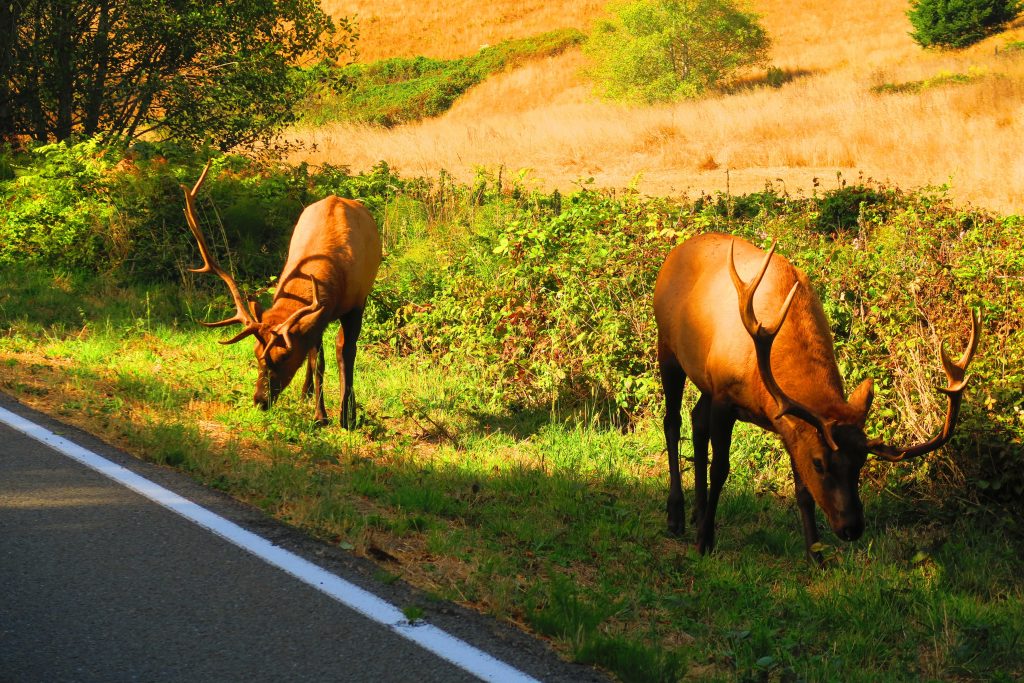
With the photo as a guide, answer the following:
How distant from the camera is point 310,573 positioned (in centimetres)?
519

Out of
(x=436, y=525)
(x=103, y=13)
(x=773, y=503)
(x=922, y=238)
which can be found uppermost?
(x=103, y=13)

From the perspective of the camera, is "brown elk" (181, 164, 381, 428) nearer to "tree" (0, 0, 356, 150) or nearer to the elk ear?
the elk ear

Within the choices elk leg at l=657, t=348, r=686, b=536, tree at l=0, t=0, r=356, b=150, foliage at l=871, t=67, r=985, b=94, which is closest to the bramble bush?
elk leg at l=657, t=348, r=686, b=536

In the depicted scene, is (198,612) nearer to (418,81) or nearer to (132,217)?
(132,217)

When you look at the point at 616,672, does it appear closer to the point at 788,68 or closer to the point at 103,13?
the point at 103,13

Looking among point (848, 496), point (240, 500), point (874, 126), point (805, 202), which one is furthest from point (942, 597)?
point (874, 126)

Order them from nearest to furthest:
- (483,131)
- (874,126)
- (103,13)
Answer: (103,13) < (874,126) < (483,131)

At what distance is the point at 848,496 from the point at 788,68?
48855mm

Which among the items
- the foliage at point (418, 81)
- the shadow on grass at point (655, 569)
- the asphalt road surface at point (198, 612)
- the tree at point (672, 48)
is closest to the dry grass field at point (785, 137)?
the tree at point (672, 48)

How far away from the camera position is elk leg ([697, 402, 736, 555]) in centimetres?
626

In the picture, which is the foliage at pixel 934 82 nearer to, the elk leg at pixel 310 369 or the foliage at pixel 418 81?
the foliage at pixel 418 81

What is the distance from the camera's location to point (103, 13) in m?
16.6

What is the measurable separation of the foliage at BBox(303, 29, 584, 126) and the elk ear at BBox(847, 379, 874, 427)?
4719 cm

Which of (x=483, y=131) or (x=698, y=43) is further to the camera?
(x=698, y=43)
